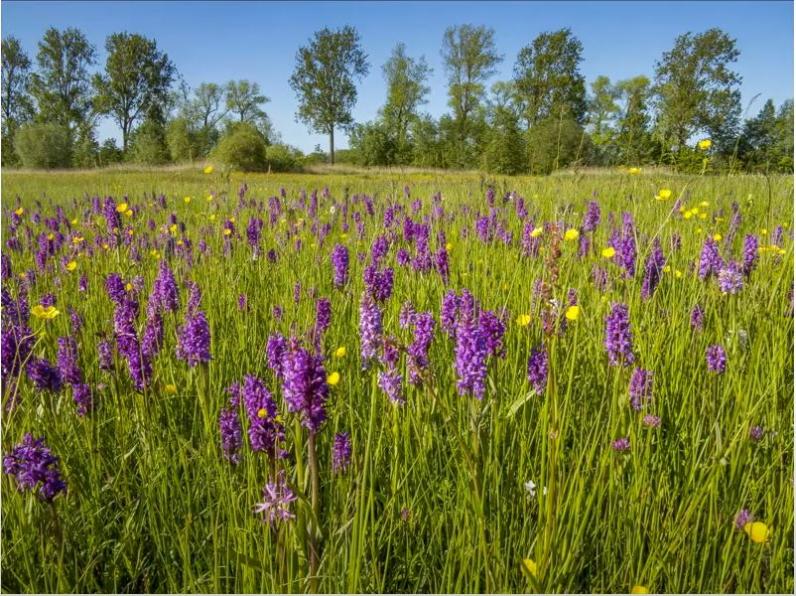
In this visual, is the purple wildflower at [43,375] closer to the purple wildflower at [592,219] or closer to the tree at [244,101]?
the purple wildflower at [592,219]

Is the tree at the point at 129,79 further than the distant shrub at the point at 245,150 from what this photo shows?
Yes

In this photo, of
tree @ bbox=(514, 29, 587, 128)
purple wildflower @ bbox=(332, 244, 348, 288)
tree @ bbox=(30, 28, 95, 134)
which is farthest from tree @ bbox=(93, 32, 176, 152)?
purple wildflower @ bbox=(332, 244, 348, 288)

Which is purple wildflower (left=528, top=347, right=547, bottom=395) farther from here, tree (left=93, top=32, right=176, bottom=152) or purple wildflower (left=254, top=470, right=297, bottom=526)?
tree (left=93, top=32, right=176, bottom=152)

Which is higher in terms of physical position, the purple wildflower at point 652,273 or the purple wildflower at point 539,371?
the purple wildflower at point 652,273

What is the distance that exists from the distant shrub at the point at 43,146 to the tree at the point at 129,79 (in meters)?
6.98

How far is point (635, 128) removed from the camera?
2.50 m

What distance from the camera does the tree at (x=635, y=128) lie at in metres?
2.16

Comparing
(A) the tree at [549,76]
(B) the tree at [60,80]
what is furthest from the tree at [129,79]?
(A) the tree at [549,76]

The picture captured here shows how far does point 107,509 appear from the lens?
55.5 inches

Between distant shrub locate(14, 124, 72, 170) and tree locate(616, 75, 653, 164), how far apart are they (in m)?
33.2

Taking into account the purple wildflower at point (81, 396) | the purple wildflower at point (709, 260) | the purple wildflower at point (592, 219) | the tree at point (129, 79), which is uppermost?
the tree at point (129, 79)

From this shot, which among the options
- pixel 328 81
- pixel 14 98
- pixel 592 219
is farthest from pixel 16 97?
pixel 592 219

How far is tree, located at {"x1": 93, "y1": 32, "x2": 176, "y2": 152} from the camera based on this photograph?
136ft

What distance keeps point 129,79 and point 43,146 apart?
50.7ft
